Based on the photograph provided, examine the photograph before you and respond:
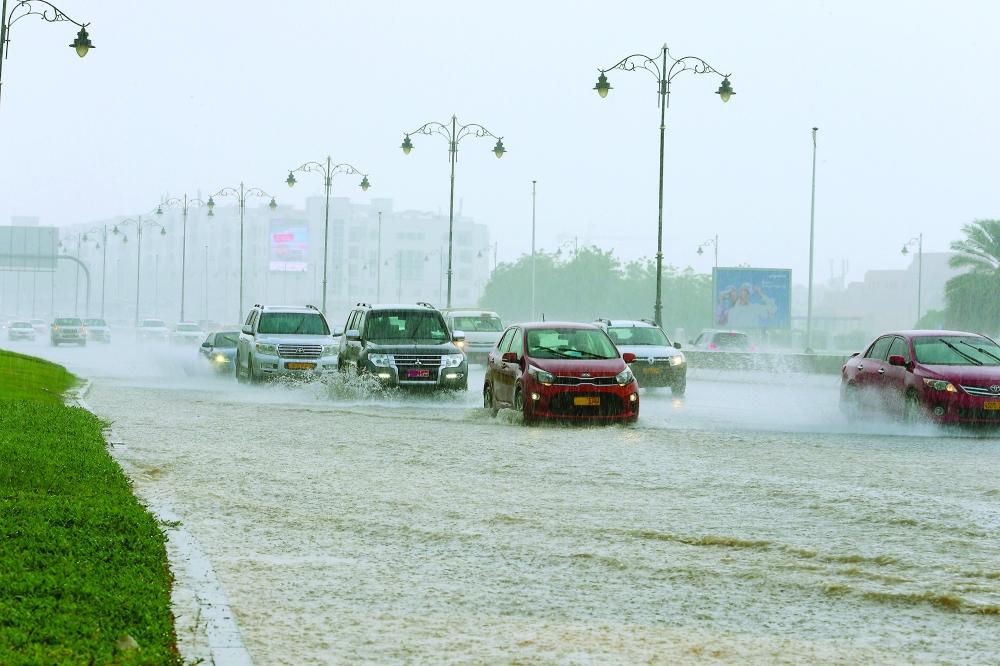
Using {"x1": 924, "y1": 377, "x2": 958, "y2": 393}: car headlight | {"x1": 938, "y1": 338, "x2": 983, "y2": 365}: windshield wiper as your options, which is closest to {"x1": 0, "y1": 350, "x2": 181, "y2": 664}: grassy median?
{"x1": 924, "y1": 377, "x2": 958, "y2": 393}: car headlight

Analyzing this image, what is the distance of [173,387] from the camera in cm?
2989

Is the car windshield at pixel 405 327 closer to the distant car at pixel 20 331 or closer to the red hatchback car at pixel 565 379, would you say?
the red hatchback car at pixel 565 379

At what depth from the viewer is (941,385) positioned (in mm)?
18547

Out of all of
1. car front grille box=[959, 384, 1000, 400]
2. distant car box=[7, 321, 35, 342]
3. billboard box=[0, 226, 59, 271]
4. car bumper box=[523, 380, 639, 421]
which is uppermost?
billboard box=[0, 226, 59, 271]

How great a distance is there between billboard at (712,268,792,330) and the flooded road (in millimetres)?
41982

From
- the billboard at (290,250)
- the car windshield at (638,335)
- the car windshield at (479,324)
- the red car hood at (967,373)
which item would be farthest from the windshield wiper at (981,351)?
the billboard at (290,250)

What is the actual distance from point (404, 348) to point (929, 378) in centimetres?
983

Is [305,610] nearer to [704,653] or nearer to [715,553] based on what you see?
[704,653]

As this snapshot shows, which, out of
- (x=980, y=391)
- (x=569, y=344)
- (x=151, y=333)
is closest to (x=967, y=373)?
(x=980, y=391)

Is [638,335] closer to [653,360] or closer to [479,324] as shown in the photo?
[653,360]

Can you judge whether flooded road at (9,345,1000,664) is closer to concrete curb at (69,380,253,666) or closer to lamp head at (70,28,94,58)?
concrete curb at (69,380,253,666)

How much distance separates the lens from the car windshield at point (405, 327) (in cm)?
2570

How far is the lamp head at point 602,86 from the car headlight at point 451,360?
1230cm

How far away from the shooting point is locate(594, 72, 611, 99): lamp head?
34938 mm
